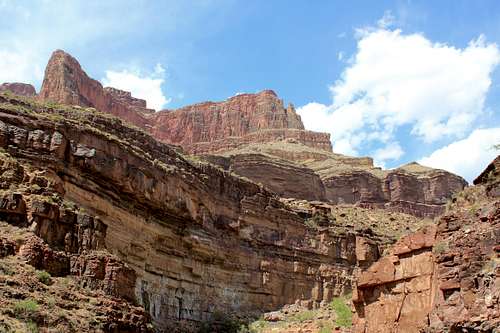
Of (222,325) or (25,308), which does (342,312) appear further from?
(25,308)

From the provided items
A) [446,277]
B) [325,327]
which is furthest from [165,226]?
[446,277]

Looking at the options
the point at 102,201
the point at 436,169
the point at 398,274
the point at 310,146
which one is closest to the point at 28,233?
the point at 102,201

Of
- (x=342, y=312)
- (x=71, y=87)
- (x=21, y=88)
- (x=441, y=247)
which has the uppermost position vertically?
(x=21, y=88)

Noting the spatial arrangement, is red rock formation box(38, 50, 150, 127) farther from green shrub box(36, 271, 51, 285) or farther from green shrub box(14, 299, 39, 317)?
green shrub box(14, 299, 39, 317)

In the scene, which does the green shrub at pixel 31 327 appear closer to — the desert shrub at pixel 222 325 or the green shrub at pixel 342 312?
the green shrub at pixel 342 312

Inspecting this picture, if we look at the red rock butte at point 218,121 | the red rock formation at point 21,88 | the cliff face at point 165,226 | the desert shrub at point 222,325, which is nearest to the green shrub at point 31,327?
the cliff face at point 165,226

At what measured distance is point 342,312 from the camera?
1561 inches

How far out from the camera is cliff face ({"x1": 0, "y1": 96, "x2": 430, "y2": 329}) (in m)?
25.9

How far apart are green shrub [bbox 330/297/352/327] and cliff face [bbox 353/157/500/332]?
593 inches

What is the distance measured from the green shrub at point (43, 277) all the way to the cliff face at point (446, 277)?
1028 centimetres

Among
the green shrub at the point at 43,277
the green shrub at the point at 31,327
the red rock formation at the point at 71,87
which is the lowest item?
the green shrub at the point at 31,327

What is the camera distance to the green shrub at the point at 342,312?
121 feet

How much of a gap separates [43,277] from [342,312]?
22698 mm

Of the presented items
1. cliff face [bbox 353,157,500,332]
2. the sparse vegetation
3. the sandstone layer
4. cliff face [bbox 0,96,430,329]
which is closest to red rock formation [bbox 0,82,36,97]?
the sandstone layer
